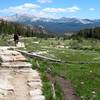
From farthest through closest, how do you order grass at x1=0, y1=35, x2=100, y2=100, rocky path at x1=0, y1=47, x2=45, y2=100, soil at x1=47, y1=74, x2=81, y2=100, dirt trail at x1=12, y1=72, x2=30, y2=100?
grass at x1=0, y1=35, x2=100, y2=100, soil at x1=47, y1=74, x2=81, y2=100, rocky path at x1=0, y1=47, x2=45, y2=100, dirt trail at x1=12, y1=72, x2=30, y2=100

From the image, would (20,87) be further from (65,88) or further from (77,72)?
(77,72)

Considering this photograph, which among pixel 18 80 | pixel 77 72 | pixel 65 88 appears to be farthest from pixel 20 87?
pixel 77 72

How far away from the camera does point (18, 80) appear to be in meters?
35.1

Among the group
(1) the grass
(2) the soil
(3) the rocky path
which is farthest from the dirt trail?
(2) the soil

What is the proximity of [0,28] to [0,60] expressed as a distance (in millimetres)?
117421

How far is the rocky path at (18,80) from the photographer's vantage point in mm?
29748

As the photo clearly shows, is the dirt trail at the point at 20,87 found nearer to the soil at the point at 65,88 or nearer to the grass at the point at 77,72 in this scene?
the grass at the point at 77,72

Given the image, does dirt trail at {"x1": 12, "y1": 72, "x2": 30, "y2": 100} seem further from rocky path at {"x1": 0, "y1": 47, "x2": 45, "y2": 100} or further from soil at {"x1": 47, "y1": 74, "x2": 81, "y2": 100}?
soil at {"x1": 47, "y1": 74, "x2": 81, "y2": 100}

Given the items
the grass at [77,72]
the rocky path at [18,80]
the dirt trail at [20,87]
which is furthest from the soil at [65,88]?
the dirt trail at [20,87]

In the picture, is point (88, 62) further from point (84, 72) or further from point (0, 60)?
point (0, 60)

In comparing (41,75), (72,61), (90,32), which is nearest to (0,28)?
(90,32)

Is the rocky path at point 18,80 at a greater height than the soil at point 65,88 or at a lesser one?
greater

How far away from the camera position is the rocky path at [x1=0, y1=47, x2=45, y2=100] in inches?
1171

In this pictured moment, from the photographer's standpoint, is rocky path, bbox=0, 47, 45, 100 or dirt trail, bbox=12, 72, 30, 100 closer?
dirt trail, bbox=12, 72, 30, 100
